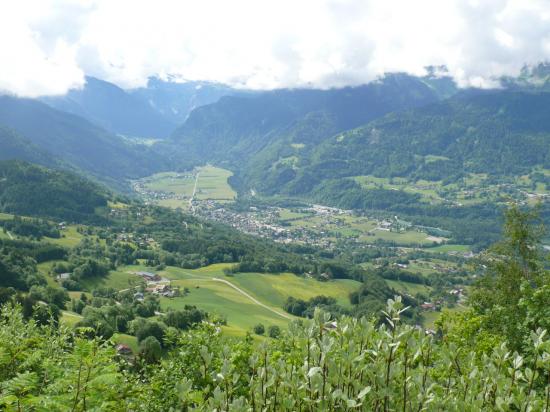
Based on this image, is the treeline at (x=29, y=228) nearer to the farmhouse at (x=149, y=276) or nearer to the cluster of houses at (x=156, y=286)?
the farmhouse at (x=149, y=276)

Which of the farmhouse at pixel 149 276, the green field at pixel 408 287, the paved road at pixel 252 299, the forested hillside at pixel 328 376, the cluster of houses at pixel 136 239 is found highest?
the forested hillside at pixel 328 376

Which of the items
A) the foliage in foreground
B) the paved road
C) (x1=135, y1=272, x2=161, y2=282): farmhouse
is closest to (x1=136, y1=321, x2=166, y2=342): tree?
the paved road

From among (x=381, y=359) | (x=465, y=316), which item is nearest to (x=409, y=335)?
Answer: (x=381, y=359)

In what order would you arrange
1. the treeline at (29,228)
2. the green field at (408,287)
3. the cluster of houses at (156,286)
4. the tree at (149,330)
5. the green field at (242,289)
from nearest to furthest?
the tree at (149,330), the green field at (242,289), the cluster of houses at (156,286), the green field at (408,287), the treeline at (29,228)

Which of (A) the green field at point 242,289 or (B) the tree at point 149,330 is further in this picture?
(A) the green field at point 242,289

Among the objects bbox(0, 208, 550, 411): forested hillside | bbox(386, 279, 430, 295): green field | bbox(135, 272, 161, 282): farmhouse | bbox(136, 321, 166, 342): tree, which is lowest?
bbox(386, 279, 430, 295): green field

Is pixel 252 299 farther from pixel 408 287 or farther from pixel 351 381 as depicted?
pixel 351 381

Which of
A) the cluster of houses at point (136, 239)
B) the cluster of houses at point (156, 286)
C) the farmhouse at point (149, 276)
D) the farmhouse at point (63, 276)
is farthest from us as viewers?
the cluster of houses at point (136, 239)

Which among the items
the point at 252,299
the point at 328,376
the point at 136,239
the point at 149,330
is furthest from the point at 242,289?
the point at 328,376

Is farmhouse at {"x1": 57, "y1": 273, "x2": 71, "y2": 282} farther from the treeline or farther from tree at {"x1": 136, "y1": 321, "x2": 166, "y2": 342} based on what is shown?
tree at {"x1": 136, "y1": 321, "x2": 166, "y2": 342}

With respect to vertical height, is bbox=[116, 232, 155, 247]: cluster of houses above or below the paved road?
above

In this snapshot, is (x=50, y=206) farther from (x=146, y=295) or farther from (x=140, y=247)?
(x=146, y=295)

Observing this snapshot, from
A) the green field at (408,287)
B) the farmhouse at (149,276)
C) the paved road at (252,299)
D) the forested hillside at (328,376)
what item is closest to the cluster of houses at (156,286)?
the farmhouse at (149,276)
